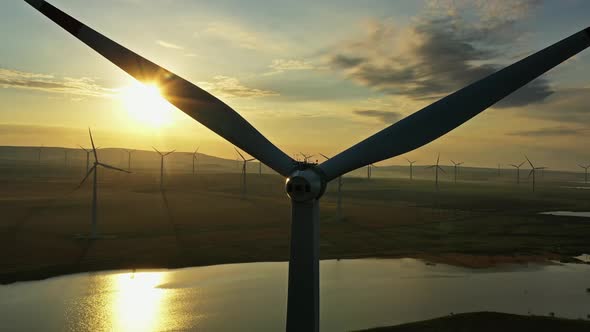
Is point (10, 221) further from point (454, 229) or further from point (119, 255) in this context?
point (454, 229)

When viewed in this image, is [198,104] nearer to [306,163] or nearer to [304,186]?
[306,163]

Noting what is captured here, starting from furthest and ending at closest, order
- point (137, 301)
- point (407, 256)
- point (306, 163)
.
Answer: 1. point (407, 256)
2. point (137, 301)
3. point (306, 163)

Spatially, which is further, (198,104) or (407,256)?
(407,256)

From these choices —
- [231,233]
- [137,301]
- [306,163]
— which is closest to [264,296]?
[137,301]

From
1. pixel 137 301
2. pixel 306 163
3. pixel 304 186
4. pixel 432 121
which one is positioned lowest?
pixel 137 301

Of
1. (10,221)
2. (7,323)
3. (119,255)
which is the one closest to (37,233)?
(10,221)

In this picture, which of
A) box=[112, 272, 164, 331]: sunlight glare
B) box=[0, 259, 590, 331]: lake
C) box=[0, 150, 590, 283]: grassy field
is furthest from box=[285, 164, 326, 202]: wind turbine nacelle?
box=[0, 150, 590, 283]: grassy field

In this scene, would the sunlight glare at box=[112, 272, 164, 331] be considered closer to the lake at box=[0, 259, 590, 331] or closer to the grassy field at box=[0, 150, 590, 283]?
the lake at box=[0, 259, 590, 331]

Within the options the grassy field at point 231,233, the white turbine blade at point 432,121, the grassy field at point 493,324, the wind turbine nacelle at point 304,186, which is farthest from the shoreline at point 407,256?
the wind turbine nacelle at point 304,186
